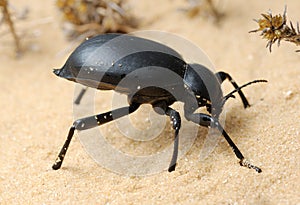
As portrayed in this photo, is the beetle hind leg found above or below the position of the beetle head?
below

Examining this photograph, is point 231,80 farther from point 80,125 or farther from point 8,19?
point 8,19

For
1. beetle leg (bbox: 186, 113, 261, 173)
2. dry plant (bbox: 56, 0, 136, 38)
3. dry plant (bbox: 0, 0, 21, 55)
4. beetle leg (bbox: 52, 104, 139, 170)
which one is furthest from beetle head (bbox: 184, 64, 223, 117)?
dry plant (bbox: 0, 0, 21, 55)

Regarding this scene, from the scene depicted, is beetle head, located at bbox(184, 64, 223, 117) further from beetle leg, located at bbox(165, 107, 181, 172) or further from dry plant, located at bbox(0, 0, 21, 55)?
dry plant, located at bbox(0, 0, 21, 55)

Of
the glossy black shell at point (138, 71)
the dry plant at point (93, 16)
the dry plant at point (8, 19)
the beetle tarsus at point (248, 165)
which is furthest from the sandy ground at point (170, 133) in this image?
the glossy black shell at point (138, 71)

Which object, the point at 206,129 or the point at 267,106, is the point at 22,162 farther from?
the point at 267,106

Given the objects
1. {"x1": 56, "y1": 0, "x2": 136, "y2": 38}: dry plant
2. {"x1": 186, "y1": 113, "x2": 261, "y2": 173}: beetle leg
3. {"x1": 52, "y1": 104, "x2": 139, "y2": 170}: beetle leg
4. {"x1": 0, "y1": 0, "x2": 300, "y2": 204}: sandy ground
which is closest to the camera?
{"x1": 0, "y1": 0, "x2": 300, "y2": 204}: sandy ground

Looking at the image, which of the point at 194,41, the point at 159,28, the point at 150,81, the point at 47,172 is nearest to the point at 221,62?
the point at 194,41
